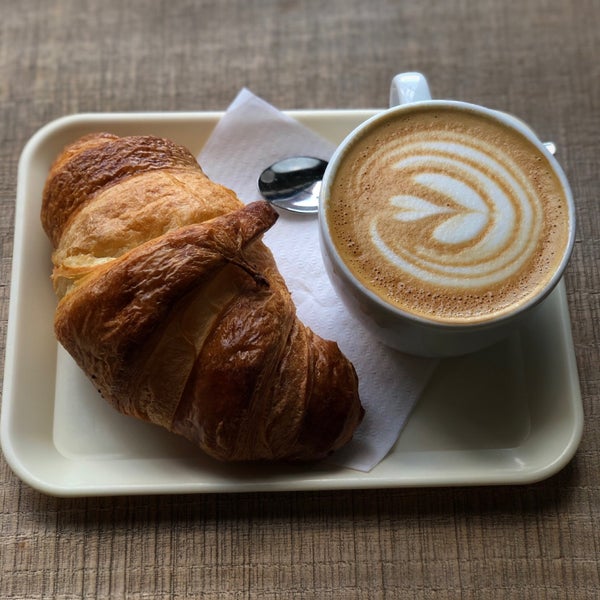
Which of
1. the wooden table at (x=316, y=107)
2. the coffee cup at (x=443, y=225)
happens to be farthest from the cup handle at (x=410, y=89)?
the wooden table at (x=316, y=107)

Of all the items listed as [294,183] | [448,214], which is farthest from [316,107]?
[448,214]

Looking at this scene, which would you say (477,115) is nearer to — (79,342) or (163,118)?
(163,118)

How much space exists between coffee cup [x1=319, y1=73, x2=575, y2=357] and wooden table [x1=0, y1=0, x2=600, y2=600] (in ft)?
1.01

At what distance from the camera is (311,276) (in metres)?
1.36

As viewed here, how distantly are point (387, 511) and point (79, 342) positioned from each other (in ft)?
1.88

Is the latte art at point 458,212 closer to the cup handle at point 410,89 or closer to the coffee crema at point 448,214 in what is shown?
the coffee crema at point 448,214

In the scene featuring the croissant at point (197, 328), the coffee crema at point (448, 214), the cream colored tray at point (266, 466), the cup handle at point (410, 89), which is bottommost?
Answer: the cream colored tray at point (266, 466)

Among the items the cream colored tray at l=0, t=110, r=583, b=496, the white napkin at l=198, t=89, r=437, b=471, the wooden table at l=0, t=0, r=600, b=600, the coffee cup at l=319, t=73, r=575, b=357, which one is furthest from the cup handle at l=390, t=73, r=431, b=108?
the cream colored tray at l=0, t=110, r=583, b=496

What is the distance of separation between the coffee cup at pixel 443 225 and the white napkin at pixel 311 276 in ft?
0.24

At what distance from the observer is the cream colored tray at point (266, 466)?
3.89 ft

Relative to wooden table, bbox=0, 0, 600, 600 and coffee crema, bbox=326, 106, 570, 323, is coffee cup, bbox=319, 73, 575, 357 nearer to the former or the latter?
coffee crema, bbox=326, 106, 570, 323

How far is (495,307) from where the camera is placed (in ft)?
3.65

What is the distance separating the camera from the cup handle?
1.32 meters

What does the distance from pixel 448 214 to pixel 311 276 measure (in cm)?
31
